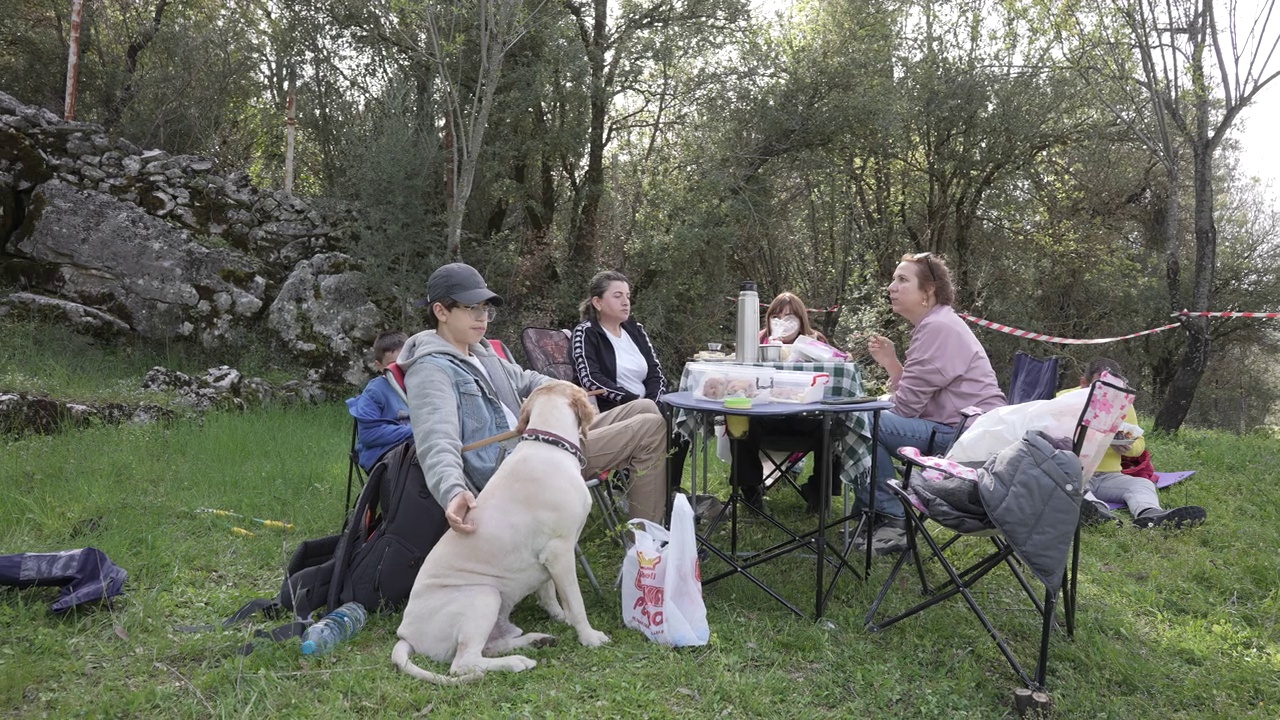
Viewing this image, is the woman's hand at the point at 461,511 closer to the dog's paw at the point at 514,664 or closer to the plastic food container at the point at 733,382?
the dog's paw at the point at 514,664

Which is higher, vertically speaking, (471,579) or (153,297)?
(153,297)

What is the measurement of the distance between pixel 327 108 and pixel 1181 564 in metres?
9.83

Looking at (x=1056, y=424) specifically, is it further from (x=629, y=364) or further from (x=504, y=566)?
(x=629, y=364)

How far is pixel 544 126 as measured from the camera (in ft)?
31.1

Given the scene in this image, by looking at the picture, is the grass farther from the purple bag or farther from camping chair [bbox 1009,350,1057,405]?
camping chair [bbox 1009,350,1057,405]

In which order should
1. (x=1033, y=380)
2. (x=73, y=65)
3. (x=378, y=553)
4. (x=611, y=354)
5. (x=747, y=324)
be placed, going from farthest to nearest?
(x=73, y=65), (x=611, y=354), (x=1033, y=380), (x=747, y=324), (x=378, y=553)

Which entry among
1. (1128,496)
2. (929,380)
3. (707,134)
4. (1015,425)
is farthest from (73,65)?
(1128,496)

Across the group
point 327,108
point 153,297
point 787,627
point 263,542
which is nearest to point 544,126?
point 327,108

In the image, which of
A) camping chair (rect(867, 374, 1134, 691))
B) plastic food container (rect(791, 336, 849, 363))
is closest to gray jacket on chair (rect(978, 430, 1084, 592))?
camping chair (rect(867, 374, 1134, 691))

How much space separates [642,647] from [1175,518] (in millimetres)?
3393

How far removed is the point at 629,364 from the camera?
4598mm

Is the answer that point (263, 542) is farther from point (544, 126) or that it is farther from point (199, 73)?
point (199, 73)

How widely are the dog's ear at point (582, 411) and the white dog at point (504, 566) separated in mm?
64

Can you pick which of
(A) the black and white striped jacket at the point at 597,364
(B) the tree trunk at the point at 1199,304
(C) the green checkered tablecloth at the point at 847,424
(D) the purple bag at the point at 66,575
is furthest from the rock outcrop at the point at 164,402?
(B) the tree trunk at the point at 1199,304
